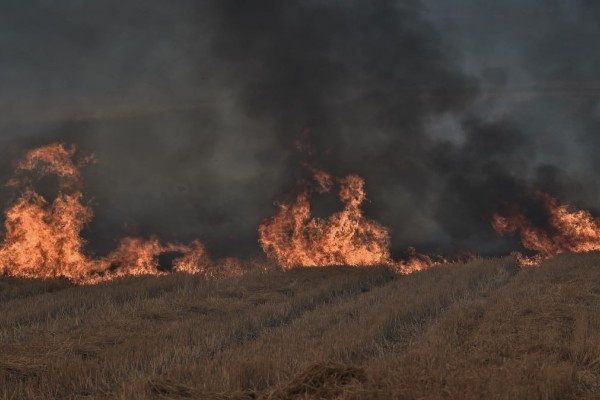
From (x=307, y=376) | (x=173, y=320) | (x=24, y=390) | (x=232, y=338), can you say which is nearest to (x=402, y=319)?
(x=232, y=338)

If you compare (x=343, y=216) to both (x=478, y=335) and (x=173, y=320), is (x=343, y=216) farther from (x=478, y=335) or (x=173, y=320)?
(x=478, y=335)

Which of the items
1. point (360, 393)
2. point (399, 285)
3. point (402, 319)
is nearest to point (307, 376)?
point (360, 393)

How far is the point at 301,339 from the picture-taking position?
8.86 meters

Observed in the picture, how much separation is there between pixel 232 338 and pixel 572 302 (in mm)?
6532

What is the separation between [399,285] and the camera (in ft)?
51.0

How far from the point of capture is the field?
6.09 metres

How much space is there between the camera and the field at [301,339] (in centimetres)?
609

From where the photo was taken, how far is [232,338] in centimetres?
945

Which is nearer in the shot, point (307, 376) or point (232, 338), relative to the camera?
point (307, 376)

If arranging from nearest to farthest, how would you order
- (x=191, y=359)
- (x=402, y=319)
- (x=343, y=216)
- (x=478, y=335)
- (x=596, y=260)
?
(x=191, y=359) < (x=478, y=335) < (x=402, y=319) < (x=596, y=260) < (x=343, y=216)

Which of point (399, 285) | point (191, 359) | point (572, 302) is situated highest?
point (399, 285)

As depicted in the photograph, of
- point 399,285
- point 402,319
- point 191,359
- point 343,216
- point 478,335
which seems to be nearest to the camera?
point 191,359

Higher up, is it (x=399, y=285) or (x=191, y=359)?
(x=399, y=285)

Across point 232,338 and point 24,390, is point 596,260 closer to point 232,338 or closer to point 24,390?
point 232,338
